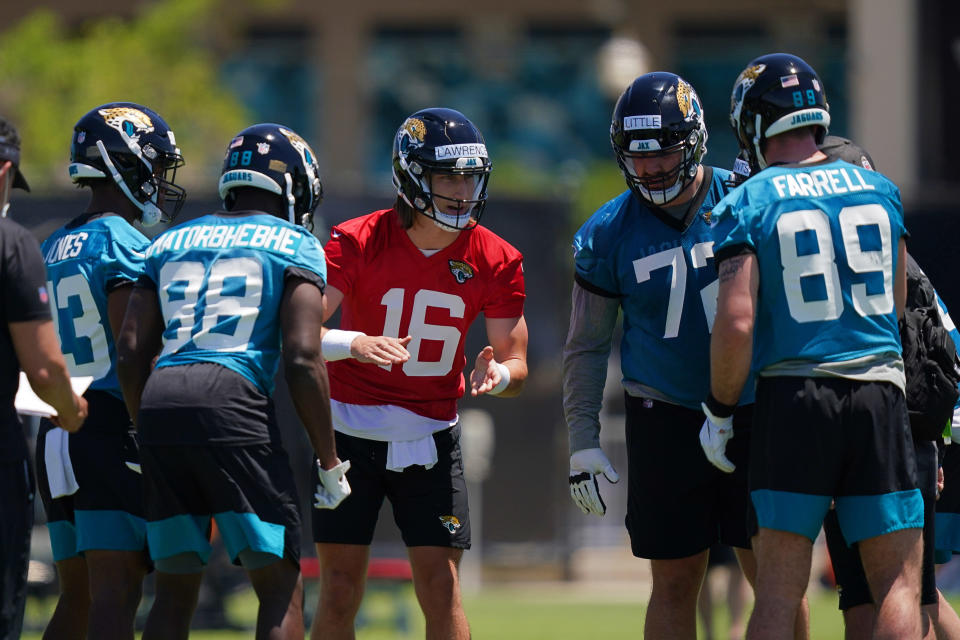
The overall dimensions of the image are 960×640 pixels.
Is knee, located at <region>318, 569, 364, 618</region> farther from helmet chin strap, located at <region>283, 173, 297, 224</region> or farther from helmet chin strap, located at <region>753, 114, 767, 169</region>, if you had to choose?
helmet chin strap, located at <region>753, 114, 767, 169</region>

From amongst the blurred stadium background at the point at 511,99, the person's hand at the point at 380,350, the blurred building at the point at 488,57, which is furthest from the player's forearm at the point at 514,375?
the blurred building at the point at 488,57

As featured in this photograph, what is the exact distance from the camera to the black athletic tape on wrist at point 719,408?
17.6 ft

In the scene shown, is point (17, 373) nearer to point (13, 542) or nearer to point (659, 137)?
point (13, 542)

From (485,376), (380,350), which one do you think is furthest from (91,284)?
(485,376)

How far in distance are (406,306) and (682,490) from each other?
4.62 ft

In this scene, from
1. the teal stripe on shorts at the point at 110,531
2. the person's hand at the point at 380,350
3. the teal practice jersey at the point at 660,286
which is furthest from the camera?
the teal practice jersey at the point at 660,286

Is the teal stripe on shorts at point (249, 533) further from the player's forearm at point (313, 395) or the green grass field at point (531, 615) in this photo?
the green grass field at point (531, 615)

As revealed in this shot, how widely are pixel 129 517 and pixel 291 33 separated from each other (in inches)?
1154

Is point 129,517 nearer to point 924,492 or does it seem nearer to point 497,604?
point 924,492

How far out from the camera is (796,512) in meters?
5.07

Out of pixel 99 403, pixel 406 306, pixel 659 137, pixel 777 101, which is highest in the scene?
pixel 777 101

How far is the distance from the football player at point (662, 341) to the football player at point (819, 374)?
706 millimetres

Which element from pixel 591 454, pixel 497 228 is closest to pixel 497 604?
pixel 497 228

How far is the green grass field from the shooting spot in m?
11.0
